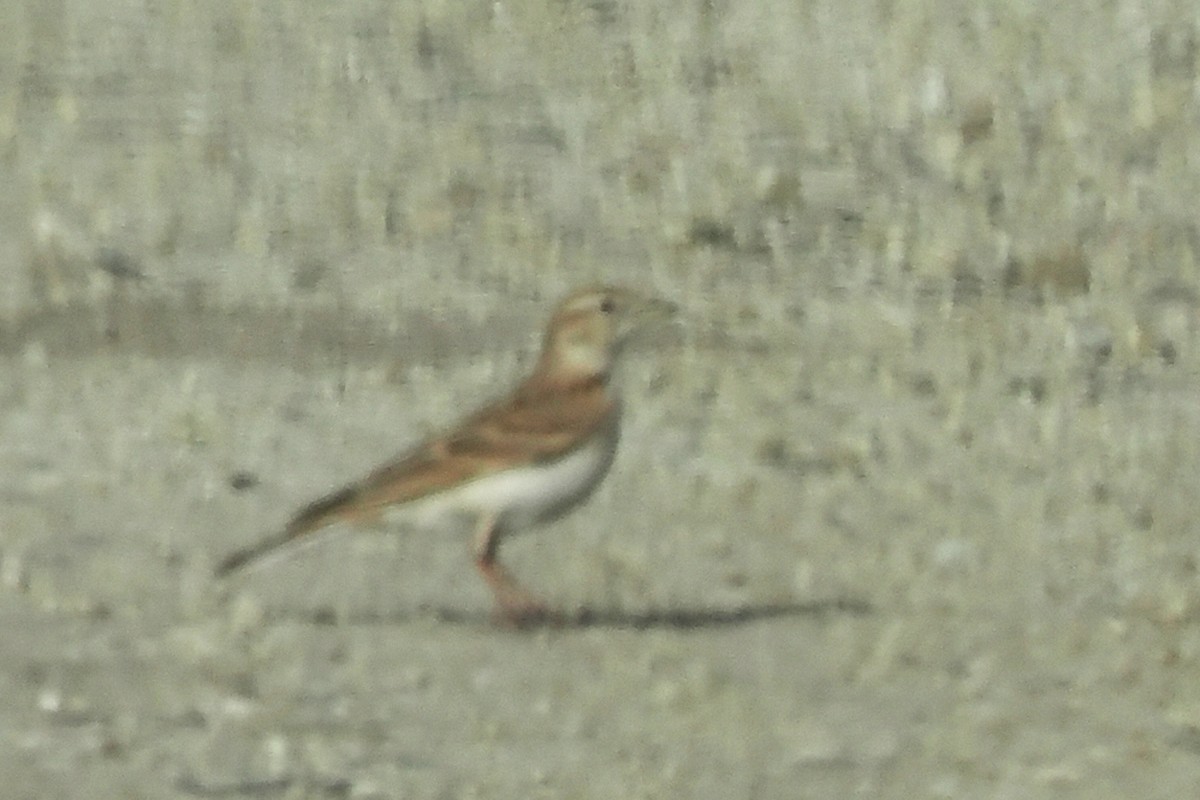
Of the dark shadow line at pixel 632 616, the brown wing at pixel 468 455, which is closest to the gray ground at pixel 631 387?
the dark shadow line at pixel 632 616

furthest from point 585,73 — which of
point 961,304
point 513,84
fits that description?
point 961,304

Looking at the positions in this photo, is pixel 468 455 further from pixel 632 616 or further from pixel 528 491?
pixel 632 616

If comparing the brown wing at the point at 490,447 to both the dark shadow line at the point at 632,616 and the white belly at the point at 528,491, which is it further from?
the dark shadow line at the point at 632,616

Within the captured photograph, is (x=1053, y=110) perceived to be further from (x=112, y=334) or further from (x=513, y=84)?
(x=112, y=334)

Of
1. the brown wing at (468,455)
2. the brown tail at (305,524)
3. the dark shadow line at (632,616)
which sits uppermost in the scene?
the brown wing at (468,455)

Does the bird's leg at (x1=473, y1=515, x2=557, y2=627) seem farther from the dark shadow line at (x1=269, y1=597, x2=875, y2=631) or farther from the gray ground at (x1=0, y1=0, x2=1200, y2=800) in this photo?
the gray ground at (x1=0, y1=0, x2=1200, y2=800)

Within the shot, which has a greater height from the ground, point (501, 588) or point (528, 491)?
point (528, 491)

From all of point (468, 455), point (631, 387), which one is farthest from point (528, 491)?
point (631, 387)

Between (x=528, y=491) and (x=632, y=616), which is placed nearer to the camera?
(x=528, y=491)
